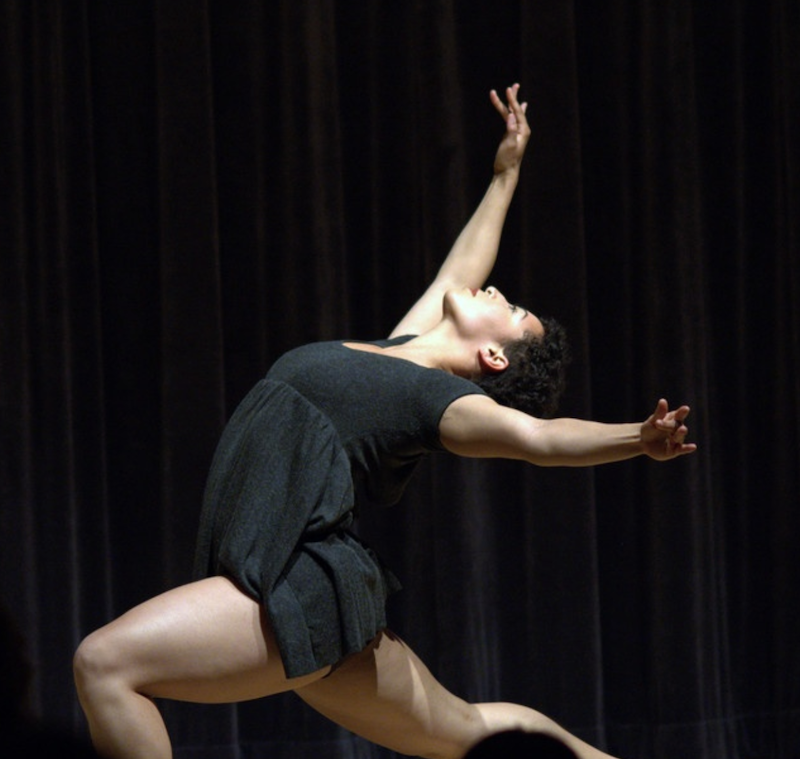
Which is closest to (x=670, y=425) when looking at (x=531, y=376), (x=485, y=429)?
(x=485, y=429)

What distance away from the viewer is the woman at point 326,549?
6.20 feet

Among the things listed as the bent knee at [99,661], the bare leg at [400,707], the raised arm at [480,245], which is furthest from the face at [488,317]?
the bent knee at [99,661]

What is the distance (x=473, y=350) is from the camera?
2303 mm

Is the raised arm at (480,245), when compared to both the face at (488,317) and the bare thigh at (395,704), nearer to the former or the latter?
the face at (488,317)

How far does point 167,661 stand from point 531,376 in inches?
32.9

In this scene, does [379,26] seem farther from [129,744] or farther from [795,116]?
[129,744]

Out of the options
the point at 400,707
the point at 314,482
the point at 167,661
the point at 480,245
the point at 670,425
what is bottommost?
the point at 400,707

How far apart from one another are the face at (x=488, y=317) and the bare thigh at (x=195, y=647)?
65cm

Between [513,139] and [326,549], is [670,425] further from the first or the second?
[513,139]

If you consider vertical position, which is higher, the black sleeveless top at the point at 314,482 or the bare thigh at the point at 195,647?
the black sleeveless top at the point at 314,482

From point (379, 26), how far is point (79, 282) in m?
1.06

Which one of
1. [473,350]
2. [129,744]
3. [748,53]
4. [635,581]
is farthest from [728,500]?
[129,744]

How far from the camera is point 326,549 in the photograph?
2.04m

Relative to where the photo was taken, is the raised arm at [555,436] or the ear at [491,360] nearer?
the raised arm at [555,436]
